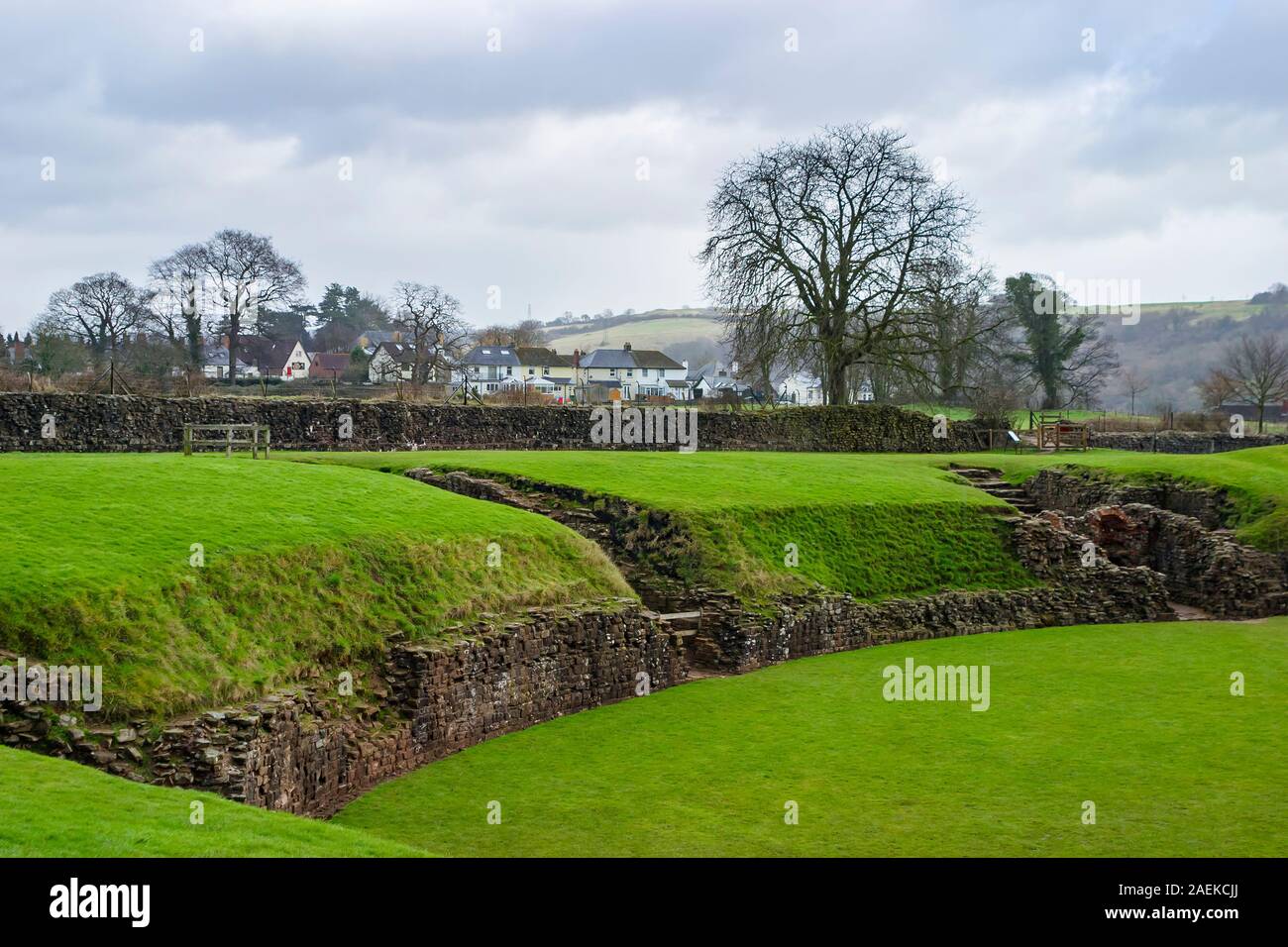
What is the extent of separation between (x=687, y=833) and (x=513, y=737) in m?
4.72

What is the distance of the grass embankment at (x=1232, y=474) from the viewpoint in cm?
3048

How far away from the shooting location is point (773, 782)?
1400 cm

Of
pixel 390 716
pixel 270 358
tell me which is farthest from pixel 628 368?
pixel 390 716

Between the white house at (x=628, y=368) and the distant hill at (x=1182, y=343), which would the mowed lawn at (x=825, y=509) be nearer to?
the white house at (x=628, y=368)

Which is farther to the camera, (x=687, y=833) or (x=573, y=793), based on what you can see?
(x=573, y=793)

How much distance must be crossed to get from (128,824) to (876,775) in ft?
28.8

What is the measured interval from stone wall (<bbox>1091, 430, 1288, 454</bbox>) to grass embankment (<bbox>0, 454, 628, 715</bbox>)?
4712 cm

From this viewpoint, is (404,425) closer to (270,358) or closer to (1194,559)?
(1194,559)

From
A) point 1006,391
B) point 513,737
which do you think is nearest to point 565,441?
point 513,737

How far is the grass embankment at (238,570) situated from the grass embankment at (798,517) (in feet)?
11.2

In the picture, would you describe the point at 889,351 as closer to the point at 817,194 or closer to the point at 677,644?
the point at 817,194

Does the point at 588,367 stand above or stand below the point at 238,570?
above

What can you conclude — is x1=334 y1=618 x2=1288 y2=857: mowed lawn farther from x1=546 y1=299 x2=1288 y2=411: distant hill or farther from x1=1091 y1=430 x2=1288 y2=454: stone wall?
x1=546 y1=299 x2=1288 y2=411: distant hill

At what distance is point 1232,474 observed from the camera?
111 feet
